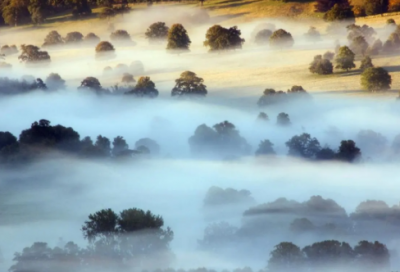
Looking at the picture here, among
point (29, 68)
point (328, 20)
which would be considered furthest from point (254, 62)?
point (29, 68)

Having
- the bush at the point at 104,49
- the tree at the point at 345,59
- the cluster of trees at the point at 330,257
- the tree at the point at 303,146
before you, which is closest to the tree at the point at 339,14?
the tree at the point at 345,59

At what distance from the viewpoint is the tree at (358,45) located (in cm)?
3538

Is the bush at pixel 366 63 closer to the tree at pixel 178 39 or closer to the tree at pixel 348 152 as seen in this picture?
the tree at pixel 348 152

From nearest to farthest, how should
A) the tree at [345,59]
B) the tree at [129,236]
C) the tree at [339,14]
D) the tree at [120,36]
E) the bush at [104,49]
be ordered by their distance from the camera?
the tree at [129,236] < the tree at [345,59] < the tree at [339,14] < the bush at [104,49] < the tree at [120,36]

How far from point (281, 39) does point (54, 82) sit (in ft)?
44.4

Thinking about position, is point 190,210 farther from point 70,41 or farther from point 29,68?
point 70,41

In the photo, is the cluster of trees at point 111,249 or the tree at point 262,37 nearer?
the cluster of trees at point 111,249

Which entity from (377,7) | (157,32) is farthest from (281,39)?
(157,32)

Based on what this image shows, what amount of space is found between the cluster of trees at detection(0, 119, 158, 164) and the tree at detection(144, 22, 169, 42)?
16692 mm

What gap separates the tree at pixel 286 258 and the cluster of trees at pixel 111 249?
2.78 meters

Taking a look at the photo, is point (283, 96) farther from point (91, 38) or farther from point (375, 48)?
point (91, 38)

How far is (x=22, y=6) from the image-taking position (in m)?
50.5

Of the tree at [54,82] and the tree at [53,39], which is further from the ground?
the tree at [53,39]

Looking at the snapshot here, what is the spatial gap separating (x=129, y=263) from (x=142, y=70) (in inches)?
874
